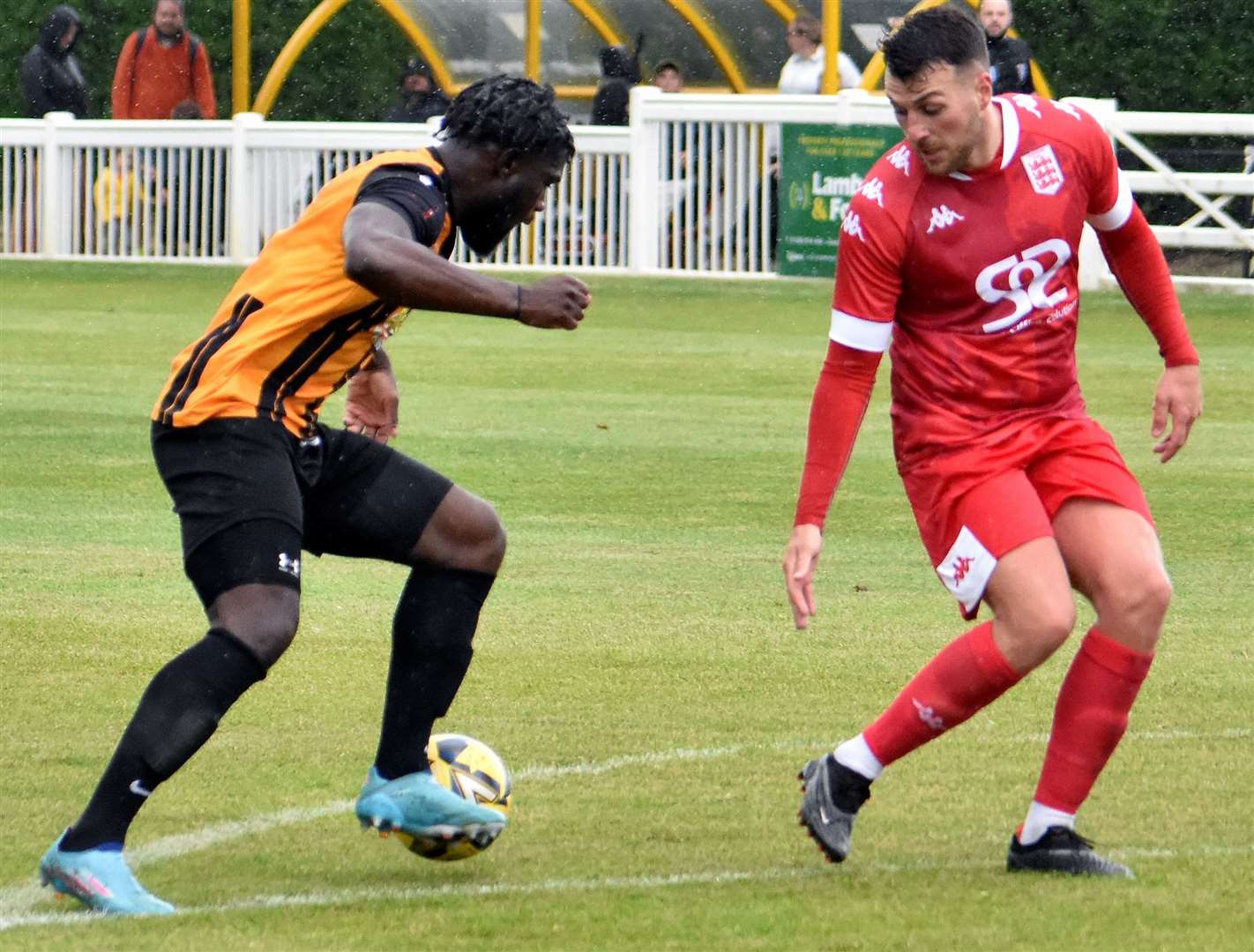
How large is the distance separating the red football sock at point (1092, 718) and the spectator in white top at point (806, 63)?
1806 centimetres

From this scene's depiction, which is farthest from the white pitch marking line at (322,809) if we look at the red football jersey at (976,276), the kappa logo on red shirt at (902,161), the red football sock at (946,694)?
the kappa logo on red shirt at (902,161)

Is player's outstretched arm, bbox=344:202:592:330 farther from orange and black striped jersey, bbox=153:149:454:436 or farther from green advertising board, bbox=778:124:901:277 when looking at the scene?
green advertising board, bbox=778:124:901:277

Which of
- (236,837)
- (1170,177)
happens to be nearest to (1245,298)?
(1170,177)

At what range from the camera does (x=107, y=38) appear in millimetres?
31047

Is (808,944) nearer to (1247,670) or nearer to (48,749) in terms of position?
(48,749)

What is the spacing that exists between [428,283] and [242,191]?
63.2 feet

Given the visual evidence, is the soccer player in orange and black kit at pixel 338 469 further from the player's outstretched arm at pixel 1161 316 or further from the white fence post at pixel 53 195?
the white fence post at pixel 53 195

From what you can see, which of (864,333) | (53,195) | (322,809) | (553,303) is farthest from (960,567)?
(53,195)

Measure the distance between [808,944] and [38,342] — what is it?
13891 millimetres

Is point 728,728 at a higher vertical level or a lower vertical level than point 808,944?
lower

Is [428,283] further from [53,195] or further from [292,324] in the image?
[53,195]

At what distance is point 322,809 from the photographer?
6.07m

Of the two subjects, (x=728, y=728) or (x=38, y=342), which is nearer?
(x=728, y=728)

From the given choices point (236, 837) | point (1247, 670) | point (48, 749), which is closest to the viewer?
point (236, 837)
